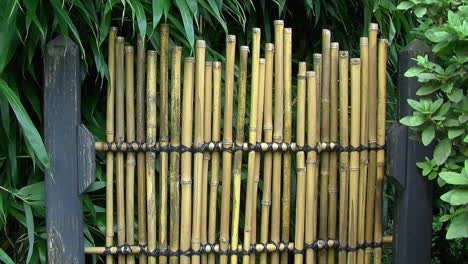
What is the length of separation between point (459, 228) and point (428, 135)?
33 cm

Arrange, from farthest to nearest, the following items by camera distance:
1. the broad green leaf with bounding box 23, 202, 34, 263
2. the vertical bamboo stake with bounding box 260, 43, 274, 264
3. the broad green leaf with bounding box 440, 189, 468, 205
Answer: the vertical bamboo stake with bounding box 260, 43, 274, 264, the broad green leaf with bounding box 23, 202, 34, 263, the broad green leaf with bounding box 440, 189, 468, 205

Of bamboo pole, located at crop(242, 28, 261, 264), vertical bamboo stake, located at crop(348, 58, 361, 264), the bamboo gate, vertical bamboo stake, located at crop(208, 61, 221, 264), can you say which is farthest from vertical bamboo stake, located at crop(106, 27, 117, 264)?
vertical bamboo stake, located at crop(348, 58, 361, 264)

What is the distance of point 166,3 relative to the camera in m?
2.18

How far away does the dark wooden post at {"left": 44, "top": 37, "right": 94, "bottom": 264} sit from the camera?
7.19ft

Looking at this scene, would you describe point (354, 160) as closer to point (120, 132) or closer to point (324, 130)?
point (324, 130)

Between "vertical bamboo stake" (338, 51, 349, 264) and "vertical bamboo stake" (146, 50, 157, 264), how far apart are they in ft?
2.25

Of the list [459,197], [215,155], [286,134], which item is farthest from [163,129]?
[459,197]

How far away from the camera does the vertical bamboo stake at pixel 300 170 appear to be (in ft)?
7.86

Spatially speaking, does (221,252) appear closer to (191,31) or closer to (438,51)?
(191,31)

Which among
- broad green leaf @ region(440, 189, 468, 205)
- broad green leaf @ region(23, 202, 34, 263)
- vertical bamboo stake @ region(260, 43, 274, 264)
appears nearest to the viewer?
broad green leaf @ region(440, 189, 468, 205)

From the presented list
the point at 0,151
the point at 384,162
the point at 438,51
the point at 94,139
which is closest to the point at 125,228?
the point at 94,139

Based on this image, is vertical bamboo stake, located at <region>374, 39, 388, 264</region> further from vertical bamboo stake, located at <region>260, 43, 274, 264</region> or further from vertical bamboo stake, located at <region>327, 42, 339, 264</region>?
vertical bamboo stake, located at <region>260, 43, 274, 264</region>

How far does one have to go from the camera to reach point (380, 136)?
2.45 metres

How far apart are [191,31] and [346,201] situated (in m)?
0.86
